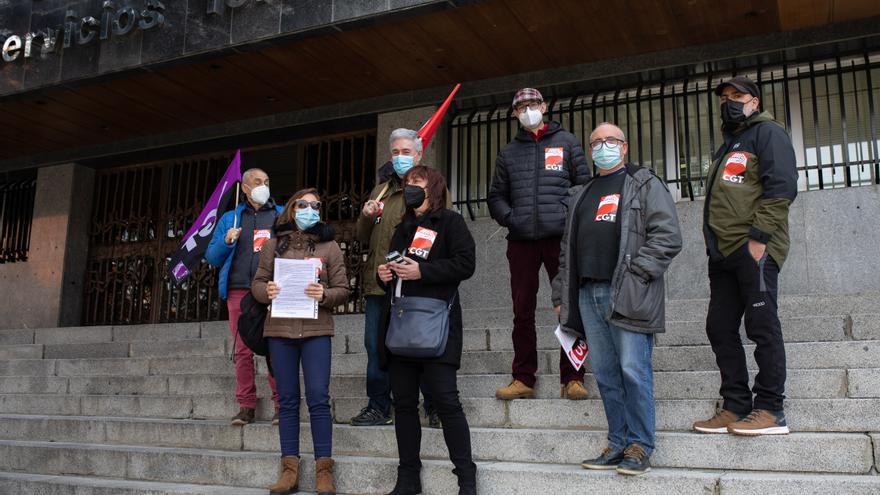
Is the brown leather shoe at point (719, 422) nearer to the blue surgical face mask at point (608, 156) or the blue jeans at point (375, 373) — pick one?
the blue surgical face mask at point (608, 156)

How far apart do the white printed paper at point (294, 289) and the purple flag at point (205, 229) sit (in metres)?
1.54

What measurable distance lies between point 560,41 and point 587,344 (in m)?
4.23

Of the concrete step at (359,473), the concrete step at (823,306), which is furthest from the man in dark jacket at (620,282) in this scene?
the concrete step at (823,306)

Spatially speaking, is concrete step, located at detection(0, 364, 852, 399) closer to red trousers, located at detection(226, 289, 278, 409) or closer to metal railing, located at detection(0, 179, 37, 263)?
red trousers, located at detection(226, 289, 278, 409)

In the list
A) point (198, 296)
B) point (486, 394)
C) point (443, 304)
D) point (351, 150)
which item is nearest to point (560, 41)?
point (351, 150)

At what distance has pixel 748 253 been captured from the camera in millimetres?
4172

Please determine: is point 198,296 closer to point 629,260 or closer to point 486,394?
point 486,394

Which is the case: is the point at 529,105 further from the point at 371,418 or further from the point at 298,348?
Result: the point at 371,418

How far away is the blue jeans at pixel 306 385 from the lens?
179 inches

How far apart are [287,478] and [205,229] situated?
2250 mm

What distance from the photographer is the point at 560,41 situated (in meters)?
7.68

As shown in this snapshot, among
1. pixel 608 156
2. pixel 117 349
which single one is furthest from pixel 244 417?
pixel 117 349

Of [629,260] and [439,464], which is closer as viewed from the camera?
[629,260]

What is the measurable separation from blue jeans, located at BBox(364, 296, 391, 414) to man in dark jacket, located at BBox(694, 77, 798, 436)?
6.33 ft
